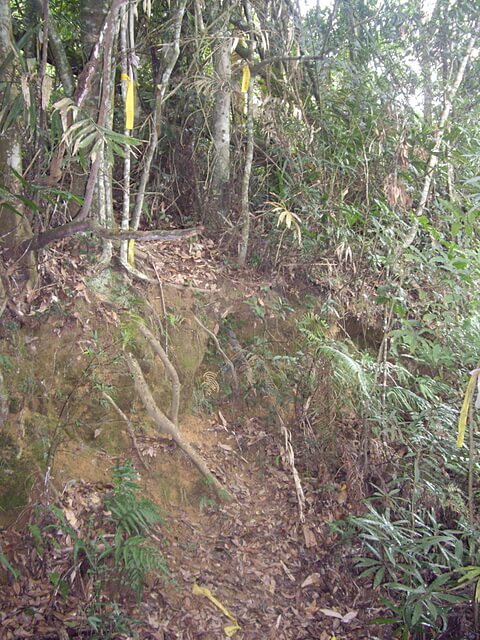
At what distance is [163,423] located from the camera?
395cm

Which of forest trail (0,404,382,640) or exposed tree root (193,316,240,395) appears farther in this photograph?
exposed tree root (193,316,240,395)

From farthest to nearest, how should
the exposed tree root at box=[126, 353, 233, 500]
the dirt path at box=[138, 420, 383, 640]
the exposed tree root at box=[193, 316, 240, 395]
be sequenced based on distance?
the exposed tree root at box=[193, 316, 240, 395]
the exposed tree root at box=[126, 353, 233, 500]
the dirt path at box=[138, 420, 383, 640]

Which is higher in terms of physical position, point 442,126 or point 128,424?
point 442,126

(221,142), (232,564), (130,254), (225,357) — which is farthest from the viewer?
(221,142)

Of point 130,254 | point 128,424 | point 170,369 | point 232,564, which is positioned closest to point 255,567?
point 232,564

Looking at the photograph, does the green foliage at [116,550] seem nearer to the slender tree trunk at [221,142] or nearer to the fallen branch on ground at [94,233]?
the fallen branch on ground at [94,233]

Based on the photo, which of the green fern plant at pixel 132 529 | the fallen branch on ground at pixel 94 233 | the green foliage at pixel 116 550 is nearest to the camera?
the fallen branch on ground at pixel 94 233

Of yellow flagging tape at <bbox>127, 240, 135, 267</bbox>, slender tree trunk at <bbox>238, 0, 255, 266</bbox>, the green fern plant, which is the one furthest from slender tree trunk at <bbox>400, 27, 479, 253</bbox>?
the green fern plant

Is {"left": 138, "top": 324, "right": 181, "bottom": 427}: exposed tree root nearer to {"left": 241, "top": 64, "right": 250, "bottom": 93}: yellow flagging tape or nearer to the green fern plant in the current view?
the green fern plant

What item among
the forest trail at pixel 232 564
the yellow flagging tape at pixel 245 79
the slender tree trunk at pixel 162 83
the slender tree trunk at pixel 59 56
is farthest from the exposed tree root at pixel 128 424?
the yellow flagging tape at pixel 245 79

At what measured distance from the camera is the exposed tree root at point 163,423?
12.8 ft

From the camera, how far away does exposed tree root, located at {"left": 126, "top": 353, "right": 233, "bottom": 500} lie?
3916 mm

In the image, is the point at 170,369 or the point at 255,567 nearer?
the point at 255,567

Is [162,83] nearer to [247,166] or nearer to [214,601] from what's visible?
[247,166]
